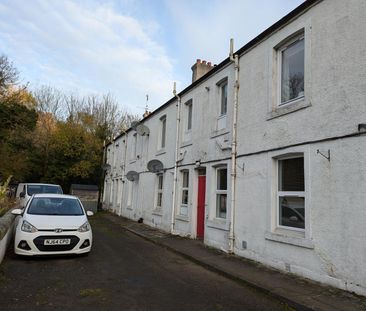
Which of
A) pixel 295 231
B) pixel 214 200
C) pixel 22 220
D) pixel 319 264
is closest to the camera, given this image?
pixel 319 264

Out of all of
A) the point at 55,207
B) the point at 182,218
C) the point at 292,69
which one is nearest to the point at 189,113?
the point at 182,218

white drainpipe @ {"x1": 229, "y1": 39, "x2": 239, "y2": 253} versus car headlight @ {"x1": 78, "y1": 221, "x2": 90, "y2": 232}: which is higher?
white drainpipe @ {"x1": 229, "y1": 39, "x2": 239, "y2": 253}

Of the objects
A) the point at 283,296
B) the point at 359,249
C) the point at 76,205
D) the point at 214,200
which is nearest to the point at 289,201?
the point at 359,249

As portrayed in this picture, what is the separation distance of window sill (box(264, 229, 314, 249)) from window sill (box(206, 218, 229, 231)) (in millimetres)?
2050

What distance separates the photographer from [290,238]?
7.62 metres

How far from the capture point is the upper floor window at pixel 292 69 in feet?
27.2

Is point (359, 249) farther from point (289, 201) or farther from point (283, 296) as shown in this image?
point (289, 201)

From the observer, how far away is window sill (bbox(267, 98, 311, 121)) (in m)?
7.69

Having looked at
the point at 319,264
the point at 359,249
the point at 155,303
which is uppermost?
the point at 359,249

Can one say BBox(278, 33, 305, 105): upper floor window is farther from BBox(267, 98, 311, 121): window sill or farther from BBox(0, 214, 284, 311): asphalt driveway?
BBox(0, 214, 284, 311): asphalt driveway

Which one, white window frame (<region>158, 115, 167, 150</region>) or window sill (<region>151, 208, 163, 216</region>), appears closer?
window sill (<region>151, 208, 163, 216</region>)

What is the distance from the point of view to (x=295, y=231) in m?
7.85

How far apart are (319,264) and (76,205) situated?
22.7ft

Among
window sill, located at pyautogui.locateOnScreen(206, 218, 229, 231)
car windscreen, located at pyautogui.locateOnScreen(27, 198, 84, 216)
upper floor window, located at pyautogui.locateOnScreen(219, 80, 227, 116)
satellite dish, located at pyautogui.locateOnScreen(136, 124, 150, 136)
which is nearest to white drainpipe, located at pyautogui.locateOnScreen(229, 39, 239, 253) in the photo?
window sill, located at pyautogui.locateOnScreen(206, 218, 229, 231)
